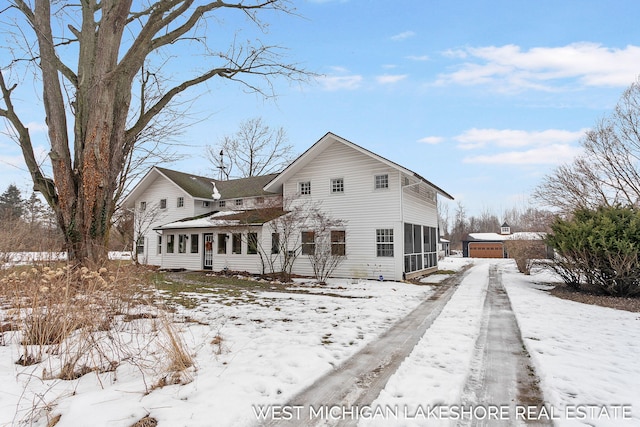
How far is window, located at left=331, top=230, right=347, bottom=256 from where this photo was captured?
14922 mm

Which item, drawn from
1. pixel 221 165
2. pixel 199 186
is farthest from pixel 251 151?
pixel 199 186

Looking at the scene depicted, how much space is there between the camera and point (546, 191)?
20.2 m

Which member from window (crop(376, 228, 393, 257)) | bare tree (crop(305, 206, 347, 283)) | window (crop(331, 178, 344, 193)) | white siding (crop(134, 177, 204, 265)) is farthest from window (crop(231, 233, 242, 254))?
window (crop(376, 228, 393, 257))

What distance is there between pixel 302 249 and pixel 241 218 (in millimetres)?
3585

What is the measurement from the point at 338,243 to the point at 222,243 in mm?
7088

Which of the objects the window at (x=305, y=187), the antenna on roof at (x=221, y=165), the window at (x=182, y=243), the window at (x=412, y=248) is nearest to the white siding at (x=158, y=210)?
the window at (x=182, y=243)

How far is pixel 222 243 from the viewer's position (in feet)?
59.0

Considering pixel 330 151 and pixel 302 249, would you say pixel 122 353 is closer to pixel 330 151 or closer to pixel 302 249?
pixel 302 249

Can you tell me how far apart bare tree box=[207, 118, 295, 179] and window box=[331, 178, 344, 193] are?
16371 mm

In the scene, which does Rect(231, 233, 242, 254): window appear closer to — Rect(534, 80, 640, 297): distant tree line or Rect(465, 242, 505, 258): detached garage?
Rect(534, 80, 640, 297): distant tree line

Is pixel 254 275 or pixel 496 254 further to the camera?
pixel 496 254

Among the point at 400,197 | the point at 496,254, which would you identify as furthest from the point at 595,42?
the point at 496,254

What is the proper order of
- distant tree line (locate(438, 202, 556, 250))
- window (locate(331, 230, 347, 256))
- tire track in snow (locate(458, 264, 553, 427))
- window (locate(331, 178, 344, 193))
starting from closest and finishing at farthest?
tire track in snow (locate(458, 264, 553, 427)) → window (locate(331, 230, 347, 256)) → window (locate(331, 178, 344, 193)) → distant tree line (locate(438, 202, 556, 250))

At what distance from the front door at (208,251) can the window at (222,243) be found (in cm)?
74
